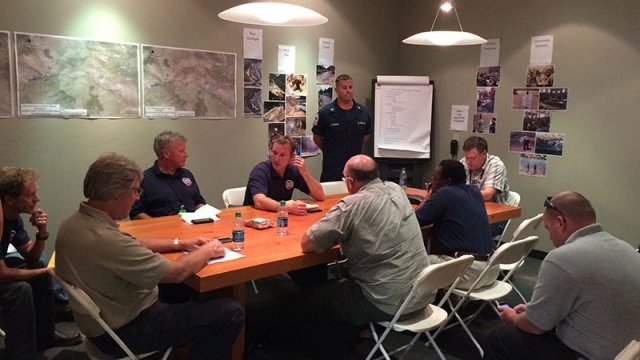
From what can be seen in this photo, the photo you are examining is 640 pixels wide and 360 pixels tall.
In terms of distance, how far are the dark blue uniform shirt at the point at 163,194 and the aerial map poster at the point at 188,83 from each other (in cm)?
114

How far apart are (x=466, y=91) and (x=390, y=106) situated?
0.84 m

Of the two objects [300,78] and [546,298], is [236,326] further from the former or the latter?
[300,78]

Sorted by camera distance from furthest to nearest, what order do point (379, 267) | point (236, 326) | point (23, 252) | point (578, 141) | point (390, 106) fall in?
1. point (390, 106)
2. point (578, 141)
3. point (23, 252)
4. point (379, 267)
5. point (236, 326)

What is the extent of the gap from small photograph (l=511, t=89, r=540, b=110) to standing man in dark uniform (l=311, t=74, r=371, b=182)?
1505 mm

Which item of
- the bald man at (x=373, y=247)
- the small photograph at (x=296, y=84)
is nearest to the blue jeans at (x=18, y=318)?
the bald man at (x=373, y=247)

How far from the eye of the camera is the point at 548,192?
16.8ft

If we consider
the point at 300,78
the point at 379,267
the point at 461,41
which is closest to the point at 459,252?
the point at 379,267

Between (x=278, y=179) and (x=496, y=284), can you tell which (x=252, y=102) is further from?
(x=496, y=284)

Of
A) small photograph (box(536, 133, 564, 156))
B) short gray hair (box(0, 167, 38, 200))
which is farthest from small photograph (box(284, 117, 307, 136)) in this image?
short gray hair (box(0, 167, 38, 200))

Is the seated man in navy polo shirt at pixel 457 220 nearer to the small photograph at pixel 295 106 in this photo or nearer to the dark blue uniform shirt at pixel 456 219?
the dark blue uniform shirt at pixel 456 219

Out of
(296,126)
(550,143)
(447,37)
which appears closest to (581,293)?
(447,37)

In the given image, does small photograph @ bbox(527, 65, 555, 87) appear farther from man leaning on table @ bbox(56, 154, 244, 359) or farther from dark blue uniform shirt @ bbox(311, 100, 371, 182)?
man leaning on table @ bbox(56, 154, 244, 359)

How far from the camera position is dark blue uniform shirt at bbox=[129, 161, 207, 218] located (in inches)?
135

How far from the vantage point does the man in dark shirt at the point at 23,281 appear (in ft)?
8.45
